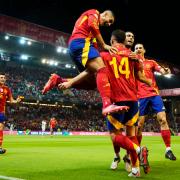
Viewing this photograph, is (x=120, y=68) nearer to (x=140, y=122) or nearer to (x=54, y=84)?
(x=54, y=84)

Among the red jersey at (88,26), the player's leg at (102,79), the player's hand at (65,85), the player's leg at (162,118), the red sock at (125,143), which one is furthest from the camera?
the player's leg at (162,118)

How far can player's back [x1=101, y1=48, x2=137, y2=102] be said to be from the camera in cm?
542

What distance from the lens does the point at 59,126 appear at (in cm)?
4628

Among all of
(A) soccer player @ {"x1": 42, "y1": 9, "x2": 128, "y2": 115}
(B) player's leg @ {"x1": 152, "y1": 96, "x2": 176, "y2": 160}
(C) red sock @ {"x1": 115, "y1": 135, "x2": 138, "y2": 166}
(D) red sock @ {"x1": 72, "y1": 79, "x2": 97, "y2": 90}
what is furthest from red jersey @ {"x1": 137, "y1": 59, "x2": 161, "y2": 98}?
(C) red sock @ {"x1": 115, "y1": 135, "x2": 138, "y2": 166}

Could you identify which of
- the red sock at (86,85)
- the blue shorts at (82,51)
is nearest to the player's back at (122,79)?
the blue shorts at (82,51)

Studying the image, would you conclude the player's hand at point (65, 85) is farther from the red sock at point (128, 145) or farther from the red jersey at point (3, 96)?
the red jersey at point (3, 96)

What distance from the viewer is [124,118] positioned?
215 inches

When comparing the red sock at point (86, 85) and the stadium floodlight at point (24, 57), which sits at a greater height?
the stadium floodlight at point (24, 57)

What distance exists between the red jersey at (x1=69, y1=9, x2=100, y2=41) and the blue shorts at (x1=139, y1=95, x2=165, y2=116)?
2976mm

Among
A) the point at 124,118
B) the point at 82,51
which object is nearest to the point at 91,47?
the point at 82,51

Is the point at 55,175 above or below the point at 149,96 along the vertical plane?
below

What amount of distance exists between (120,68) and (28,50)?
40500 mm

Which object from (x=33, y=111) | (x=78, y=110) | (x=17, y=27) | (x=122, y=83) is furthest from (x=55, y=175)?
(x=78, y=110)

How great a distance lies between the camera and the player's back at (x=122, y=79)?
213 inches
